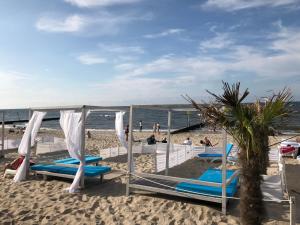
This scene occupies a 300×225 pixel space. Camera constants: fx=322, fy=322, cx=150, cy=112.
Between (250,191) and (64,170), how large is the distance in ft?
20.4

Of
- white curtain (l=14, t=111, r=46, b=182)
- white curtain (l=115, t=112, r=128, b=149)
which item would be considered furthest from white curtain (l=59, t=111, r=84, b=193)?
white curtain (l=14, t=111, r=46, b=182)

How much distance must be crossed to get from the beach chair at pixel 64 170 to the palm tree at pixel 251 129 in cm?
520

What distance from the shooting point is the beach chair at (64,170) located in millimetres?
8977

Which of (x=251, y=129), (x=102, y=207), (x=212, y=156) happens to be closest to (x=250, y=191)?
(x=251, y=129)

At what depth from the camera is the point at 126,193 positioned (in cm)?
784

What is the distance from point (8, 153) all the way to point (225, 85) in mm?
13079

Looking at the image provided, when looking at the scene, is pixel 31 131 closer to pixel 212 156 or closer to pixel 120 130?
pixel 120 130

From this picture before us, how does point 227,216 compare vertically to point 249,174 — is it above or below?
below

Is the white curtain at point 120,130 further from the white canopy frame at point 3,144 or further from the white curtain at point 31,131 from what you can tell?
the white canopy frame at point 3,144

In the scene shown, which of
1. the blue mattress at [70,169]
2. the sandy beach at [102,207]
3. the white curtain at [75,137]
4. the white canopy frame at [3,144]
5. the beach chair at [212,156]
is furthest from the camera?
the white canopy frame at [3,144]

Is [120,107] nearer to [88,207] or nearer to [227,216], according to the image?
[88,207]

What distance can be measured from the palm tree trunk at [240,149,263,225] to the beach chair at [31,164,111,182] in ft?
16.9

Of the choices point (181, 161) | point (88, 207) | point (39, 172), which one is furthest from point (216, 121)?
point (181, 161)

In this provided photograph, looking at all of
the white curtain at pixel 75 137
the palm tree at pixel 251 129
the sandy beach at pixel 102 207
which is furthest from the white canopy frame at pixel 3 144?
the palm tree at pixel 251 129
